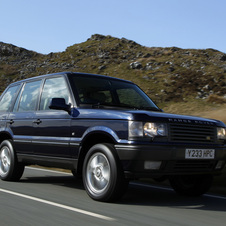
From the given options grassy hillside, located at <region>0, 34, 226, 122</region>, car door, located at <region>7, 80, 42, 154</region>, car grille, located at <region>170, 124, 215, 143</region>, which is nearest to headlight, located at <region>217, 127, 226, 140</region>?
car grille, located at <region>170, 124, 215, 143</region>

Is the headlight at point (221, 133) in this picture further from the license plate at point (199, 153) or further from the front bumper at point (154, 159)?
the front bumper at point (154, 159)

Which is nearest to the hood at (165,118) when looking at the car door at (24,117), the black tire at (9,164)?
the car door at (24,117)

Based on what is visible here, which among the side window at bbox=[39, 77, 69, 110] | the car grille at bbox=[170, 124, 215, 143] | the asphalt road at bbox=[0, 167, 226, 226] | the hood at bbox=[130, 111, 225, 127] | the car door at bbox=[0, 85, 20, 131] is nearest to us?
the asphalt road at bbox=[0, 167, 226, 226]

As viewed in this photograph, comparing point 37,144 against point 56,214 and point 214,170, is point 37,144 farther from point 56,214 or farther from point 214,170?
point 214,170

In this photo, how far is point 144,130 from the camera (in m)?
4.86

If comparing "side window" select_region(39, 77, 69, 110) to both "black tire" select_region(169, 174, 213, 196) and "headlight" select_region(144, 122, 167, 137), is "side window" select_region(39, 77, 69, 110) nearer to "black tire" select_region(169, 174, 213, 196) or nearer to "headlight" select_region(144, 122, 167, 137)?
"headlight" select_region(144, 122, 167, 137)

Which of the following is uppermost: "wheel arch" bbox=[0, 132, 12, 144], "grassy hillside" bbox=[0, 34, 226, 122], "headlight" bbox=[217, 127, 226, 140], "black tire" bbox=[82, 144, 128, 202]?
"grassy hillside" bbox=[0, 34, 226, 122]

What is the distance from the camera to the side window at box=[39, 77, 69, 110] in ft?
20.4

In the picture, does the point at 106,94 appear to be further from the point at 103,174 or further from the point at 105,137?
the point at 103,174

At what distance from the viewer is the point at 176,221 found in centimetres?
419

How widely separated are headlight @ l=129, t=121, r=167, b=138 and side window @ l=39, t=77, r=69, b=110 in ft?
5.09

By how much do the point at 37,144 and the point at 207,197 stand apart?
2.88 m

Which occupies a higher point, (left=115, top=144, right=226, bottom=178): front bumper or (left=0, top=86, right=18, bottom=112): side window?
(left=0, top=86, right=18, bottom=112): side window

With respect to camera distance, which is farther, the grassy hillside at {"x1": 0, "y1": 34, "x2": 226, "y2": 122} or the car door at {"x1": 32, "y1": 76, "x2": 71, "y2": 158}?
the grassy hillside at {"x1": 0, "y1": 34, "x2": 226, "y2": 122}
